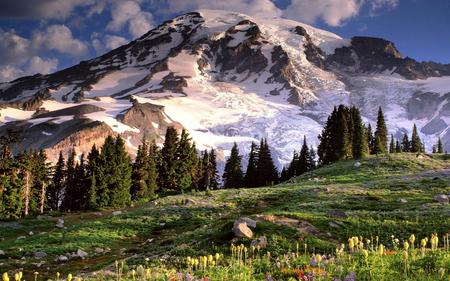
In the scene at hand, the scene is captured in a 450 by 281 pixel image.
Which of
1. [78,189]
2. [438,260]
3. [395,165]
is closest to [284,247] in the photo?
[438,260]

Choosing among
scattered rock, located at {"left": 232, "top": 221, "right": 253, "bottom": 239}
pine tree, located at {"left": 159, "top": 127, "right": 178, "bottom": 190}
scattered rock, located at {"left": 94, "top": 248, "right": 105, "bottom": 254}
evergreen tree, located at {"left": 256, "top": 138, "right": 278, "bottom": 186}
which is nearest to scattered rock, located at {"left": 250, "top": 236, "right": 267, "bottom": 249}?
scattered rock, located at {"left": 232, "top": 221, "right": 253, "bottom": 239}

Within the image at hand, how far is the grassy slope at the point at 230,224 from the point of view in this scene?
67.4 feet

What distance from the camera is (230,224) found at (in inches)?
799

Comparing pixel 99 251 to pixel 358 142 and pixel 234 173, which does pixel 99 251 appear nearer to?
pixel 358 142

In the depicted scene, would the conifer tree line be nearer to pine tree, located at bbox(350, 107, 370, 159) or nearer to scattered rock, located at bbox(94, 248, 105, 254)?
pine tree, located at bbox(350, 107, 370, 159)

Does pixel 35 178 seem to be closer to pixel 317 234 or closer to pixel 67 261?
pixel 67 261

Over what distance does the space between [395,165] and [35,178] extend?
62.0 m

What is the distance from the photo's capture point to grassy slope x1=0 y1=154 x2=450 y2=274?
20531 millimetres

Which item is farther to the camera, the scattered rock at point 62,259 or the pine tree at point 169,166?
the pine tree at point 169,166

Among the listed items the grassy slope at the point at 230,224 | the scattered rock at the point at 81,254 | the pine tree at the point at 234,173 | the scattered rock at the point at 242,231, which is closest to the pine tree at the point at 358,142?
the grassy slope at the point at 230,224

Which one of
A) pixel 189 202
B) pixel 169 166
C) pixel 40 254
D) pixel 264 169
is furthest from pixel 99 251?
pixel 264 169

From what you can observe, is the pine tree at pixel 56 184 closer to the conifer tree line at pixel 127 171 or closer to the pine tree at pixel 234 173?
the conifer tree line at pixel 127 171

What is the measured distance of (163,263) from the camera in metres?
16.4

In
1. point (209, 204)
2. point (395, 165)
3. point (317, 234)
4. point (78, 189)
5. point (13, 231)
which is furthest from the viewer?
point (78, 189)
